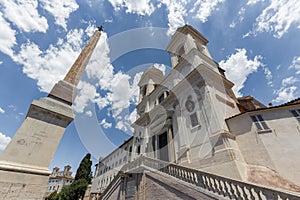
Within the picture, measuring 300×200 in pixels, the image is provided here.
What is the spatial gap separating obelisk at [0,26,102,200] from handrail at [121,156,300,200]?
5306mm

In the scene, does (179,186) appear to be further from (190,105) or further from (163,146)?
(163,146)

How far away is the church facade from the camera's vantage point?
26.5 ft

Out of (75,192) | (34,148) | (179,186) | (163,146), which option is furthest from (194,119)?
(75,192)

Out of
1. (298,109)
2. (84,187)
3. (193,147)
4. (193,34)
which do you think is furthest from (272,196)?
(84,187)

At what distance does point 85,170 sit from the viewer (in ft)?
94.2

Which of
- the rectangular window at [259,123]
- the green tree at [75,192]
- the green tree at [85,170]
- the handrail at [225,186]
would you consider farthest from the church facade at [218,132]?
the green tree at [85,170]

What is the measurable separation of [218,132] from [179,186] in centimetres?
518

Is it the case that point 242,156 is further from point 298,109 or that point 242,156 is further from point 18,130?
point 18,130

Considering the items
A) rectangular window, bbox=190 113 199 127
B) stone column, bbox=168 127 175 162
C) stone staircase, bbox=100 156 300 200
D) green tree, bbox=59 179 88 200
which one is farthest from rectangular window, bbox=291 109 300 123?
green tree, bbox=59 179 88 200

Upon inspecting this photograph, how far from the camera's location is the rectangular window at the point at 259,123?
9.32 m

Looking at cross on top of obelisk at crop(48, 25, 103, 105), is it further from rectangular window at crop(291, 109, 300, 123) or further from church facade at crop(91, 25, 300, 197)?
rectangular window at crop(291, 109, 300, 123)

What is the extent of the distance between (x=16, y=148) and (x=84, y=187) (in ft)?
92.7

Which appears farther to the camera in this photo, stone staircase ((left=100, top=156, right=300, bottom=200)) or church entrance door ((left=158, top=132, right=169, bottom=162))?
church entrance door ((left=158, top=132, right=169, bottom=162))

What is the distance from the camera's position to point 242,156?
924cm
